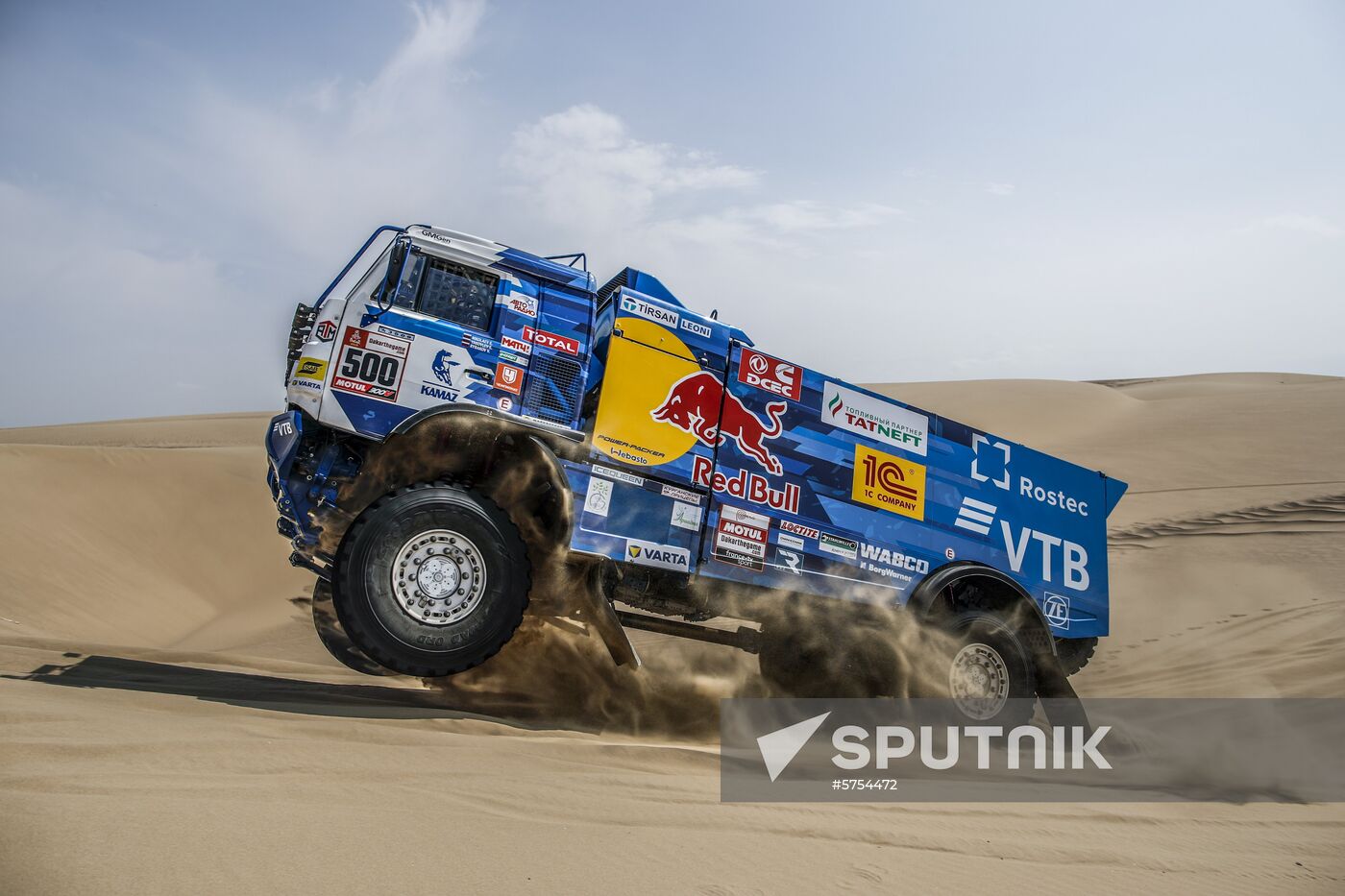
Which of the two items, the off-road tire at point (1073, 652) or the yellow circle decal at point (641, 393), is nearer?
the yellow circle decal at point (641, 393)

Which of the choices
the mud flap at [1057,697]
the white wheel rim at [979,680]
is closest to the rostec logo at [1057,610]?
the mud flap at [1057,697]

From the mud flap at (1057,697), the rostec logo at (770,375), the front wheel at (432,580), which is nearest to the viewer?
the front wheel at (432,580)

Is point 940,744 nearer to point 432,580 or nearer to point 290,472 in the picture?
point 432,580

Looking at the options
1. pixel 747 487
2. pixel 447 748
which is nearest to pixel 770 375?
pixel 747 487

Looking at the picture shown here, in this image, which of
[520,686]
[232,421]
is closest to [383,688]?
[520,686]

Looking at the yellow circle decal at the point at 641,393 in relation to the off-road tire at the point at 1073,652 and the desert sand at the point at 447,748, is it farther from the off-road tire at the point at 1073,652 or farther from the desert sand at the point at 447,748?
the off-road tire at the point at 1073,652

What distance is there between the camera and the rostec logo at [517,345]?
231 inches

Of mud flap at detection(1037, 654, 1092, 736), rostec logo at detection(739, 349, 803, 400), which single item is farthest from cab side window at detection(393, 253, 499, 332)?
mud flap at detection(1037, 654, 1092, 736)

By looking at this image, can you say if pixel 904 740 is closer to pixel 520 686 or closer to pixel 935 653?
pixel 935 653

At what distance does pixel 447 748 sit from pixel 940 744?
13.0 feet

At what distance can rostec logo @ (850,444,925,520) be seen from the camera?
683cm

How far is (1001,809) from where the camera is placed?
441 centimetres

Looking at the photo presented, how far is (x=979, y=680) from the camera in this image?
7039mm

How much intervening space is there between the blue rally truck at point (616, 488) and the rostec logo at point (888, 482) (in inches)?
0.7
